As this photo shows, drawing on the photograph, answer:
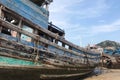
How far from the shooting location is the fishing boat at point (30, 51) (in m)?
7.25

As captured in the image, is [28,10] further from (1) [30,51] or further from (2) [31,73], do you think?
(2) [31,73]

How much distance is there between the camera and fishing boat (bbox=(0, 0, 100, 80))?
725 centimetres

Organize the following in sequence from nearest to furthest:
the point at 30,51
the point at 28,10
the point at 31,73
→ the point at 31,73 < the point at 30,51 < the point at 28,10

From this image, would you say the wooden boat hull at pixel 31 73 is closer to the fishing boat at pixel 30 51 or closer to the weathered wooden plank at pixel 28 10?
the fishing boat at pixel 30 51

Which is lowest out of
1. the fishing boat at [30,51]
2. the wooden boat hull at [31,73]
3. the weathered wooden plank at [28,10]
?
the wooden boat hull at [31,73]

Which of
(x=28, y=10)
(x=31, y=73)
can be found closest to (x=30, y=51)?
(x=31, y=73)

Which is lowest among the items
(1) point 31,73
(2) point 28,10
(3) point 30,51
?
(1) point 31,73

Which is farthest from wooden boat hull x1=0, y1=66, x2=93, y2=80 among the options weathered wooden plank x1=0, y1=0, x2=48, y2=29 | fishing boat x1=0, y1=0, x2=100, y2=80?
weathered wooden plank x1=0, y1=0, x2=48, y2=29

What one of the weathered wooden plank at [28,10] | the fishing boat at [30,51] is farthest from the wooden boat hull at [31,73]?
the weathered wooden plank at [28,10]

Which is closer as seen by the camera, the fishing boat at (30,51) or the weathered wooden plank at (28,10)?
the fishing boat at (30,51)

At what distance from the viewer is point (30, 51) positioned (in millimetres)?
8461

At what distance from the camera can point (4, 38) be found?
23.5ft

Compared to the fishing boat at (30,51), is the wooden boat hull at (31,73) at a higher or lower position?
lower

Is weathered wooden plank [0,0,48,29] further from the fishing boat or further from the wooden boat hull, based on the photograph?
the wooden boat hull
